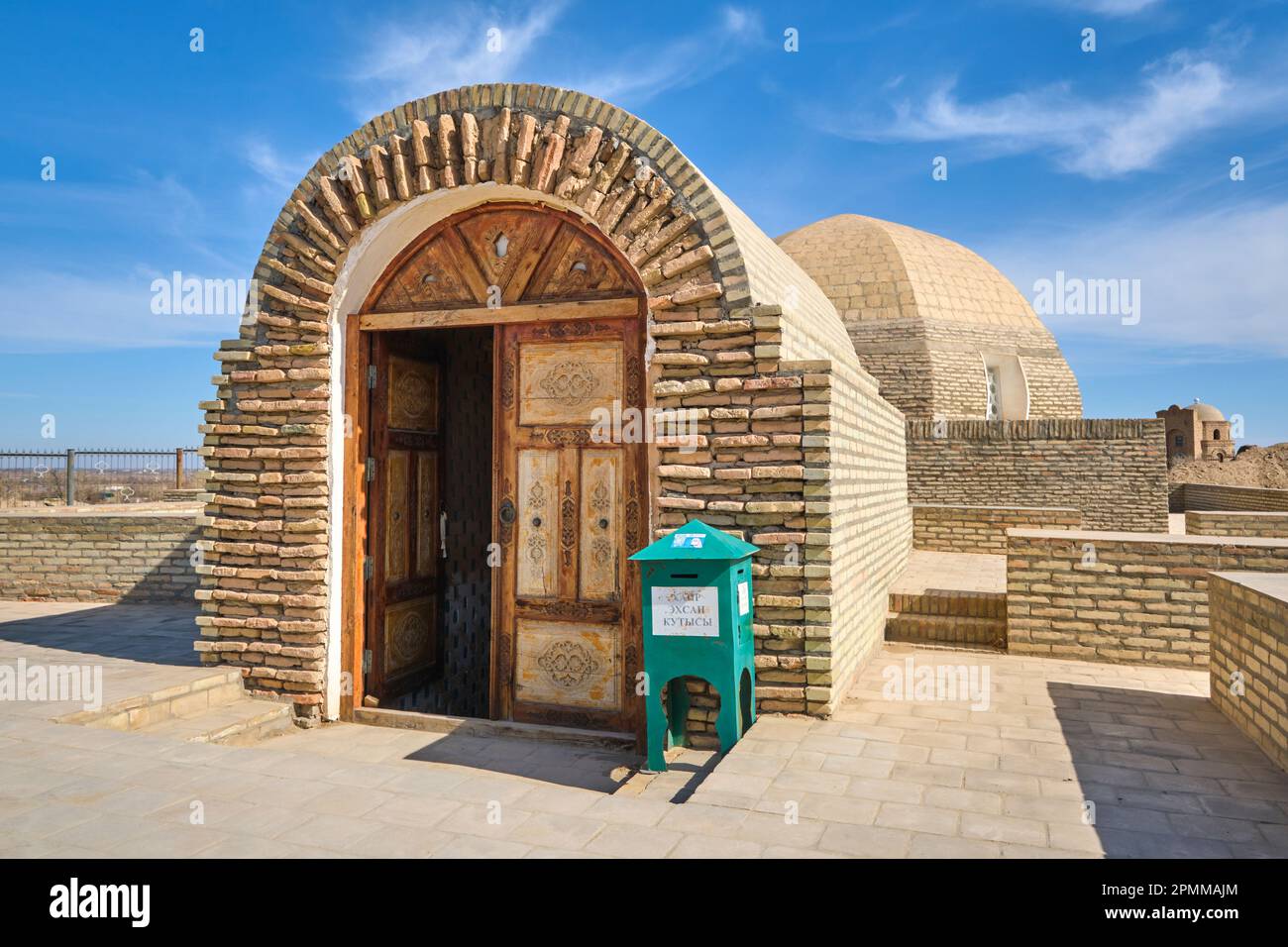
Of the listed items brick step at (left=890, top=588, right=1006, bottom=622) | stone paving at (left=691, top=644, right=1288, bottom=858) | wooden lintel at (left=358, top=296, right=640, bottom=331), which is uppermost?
wooden lintel at (left=358, top=296, right=640, bottom=331)

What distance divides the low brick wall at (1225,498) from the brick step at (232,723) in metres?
18.7

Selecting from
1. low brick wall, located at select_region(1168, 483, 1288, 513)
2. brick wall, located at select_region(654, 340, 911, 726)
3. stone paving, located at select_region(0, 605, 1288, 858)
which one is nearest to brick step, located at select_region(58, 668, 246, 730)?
stone paving, located at select_region(0, 605, 1288, 858)

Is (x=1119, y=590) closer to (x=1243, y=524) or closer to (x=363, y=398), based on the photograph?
(x=1243, y=524)

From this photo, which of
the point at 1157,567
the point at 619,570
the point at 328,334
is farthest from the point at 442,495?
the point at 1157,567

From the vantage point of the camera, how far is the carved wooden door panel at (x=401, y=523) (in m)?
6.70

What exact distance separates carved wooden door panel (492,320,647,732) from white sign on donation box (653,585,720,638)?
939 millimetres

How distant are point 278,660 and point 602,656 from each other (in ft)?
8.02

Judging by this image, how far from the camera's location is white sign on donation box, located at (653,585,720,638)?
484 cm

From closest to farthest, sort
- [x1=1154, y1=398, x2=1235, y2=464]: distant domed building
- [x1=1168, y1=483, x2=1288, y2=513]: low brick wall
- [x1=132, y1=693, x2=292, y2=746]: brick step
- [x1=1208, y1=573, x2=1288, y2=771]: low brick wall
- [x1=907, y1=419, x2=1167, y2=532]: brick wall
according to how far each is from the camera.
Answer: [x1=1208, y1=573, x2=1288, y2=771]: low brick wall < [x1=132, y1=693, x2=292, y2=746]: brick step < [x1=907, y1=419, x2=1167, y2=532]: brick wall < [x1=1168, y1=483, x2=1288, y2=513]: low brick wall < [x1=1154, y1=398, x2=1235, y2=464]: distant domed building

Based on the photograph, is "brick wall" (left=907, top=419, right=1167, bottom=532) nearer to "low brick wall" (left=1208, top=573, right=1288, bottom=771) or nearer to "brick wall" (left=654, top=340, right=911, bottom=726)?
"low brick wall" (left=1208, top=573, right=1288, bottom=771)

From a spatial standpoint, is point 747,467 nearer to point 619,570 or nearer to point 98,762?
point 619,570

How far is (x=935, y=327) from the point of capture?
21078 mm

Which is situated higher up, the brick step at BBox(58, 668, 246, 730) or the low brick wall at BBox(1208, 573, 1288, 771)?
the low brick wall at BBox(1208, 573, 1288, 771)

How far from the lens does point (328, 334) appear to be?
636cm
